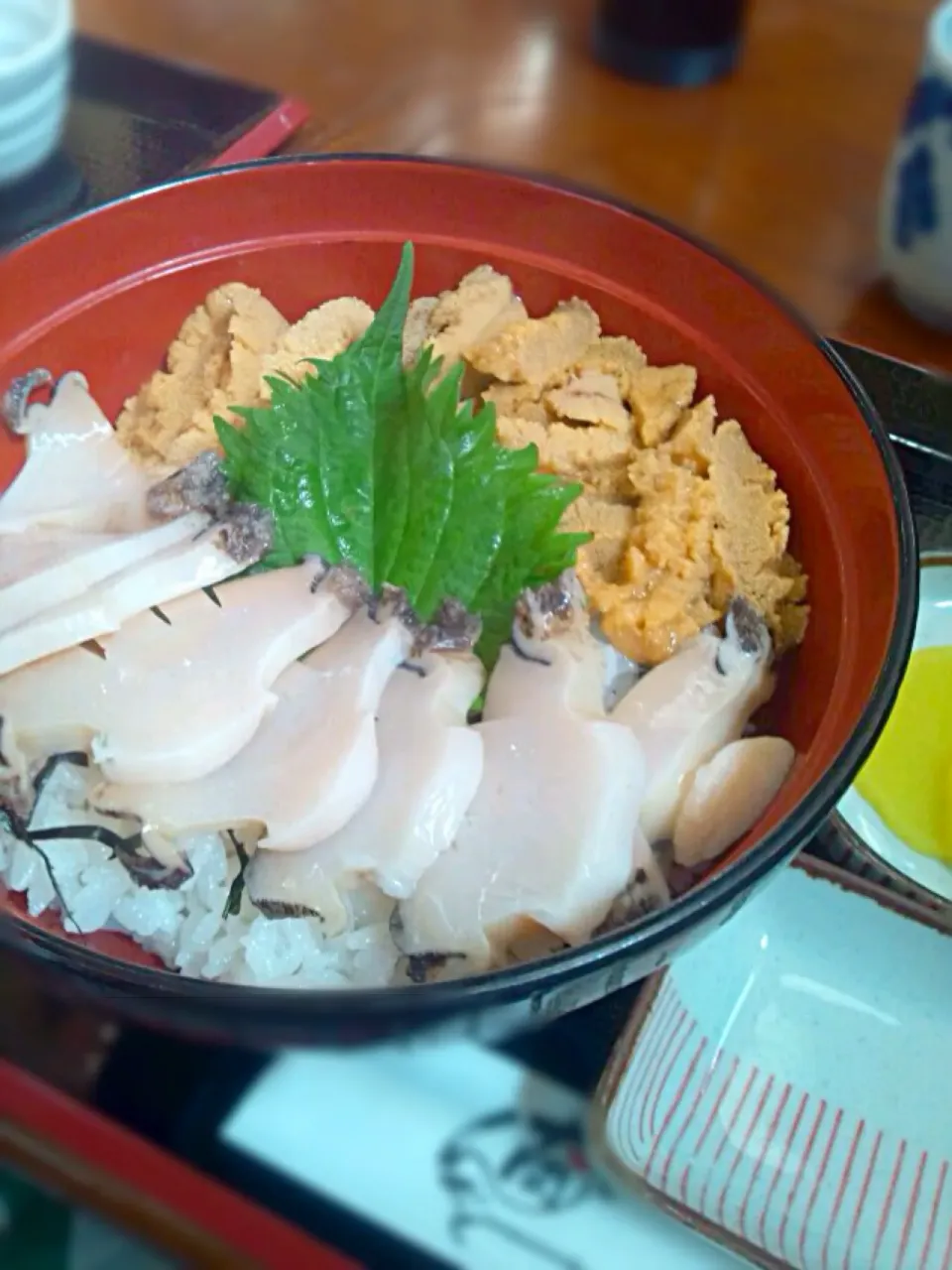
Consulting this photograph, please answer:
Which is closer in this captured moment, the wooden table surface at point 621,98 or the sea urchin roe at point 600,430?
the sea urchin roe at point 600,430

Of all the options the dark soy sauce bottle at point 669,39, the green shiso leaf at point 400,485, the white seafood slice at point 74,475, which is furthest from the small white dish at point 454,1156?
the dark soy sauce bottle at point 669,39

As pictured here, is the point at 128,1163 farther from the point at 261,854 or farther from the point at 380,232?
the point at 380,232

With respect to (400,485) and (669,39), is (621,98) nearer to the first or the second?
(669,39)

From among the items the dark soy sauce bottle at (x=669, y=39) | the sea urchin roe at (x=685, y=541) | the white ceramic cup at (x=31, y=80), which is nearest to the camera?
the sea urchin roe at (x=685, y=541)

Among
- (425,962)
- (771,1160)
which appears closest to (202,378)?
(425,962)

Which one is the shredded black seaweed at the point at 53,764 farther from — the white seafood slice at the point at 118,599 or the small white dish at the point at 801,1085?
the small white dish at the point at 801,1085

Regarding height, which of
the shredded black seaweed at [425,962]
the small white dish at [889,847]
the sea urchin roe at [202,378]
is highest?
the sea urchin roe at [202,378]
